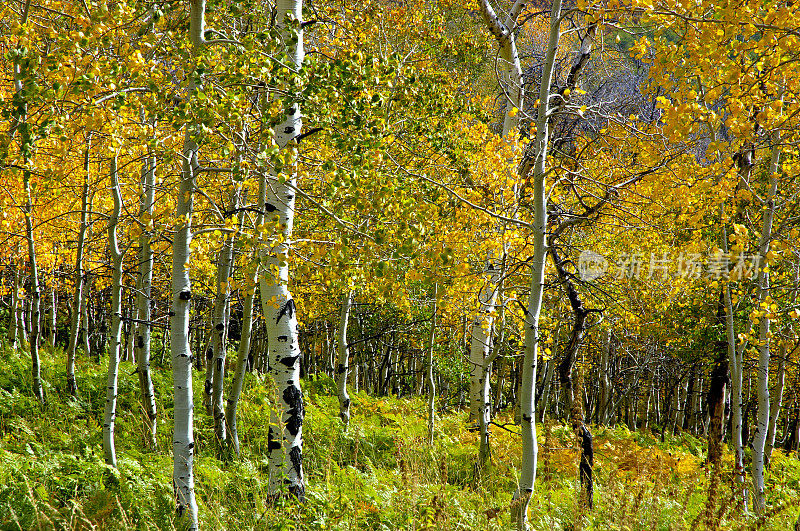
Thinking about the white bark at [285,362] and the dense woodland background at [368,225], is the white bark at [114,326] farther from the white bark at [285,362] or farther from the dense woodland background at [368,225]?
the white bark at [285,362]

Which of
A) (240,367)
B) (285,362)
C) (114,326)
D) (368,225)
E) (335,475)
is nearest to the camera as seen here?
(368,225)

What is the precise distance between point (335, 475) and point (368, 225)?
3.77 m

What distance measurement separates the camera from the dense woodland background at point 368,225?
3973 millimetres

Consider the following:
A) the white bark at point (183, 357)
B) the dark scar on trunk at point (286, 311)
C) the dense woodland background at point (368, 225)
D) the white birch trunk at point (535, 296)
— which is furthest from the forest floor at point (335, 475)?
the dark scar on trunk at point (286, 311)

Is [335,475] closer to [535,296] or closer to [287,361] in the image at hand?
[287,361]

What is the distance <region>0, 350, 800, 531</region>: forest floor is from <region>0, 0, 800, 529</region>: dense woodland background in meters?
0.06

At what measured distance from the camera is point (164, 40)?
4.70 metres

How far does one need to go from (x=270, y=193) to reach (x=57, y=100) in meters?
2.10

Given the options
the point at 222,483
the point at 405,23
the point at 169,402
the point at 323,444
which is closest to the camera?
the point at 222,483

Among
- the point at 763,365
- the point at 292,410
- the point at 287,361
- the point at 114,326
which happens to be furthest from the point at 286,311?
the point at 763,365

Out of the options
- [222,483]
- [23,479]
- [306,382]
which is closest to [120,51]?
[23,479]

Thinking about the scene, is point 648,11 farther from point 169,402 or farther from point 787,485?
point 787,485

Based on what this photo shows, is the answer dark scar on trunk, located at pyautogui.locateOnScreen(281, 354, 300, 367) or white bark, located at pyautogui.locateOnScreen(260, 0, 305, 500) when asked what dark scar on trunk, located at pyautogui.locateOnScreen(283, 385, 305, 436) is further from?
dark scar on trunk, located at pyautogui.locateOnScreen(281, 354, 300, 367)

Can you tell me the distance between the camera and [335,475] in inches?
269
